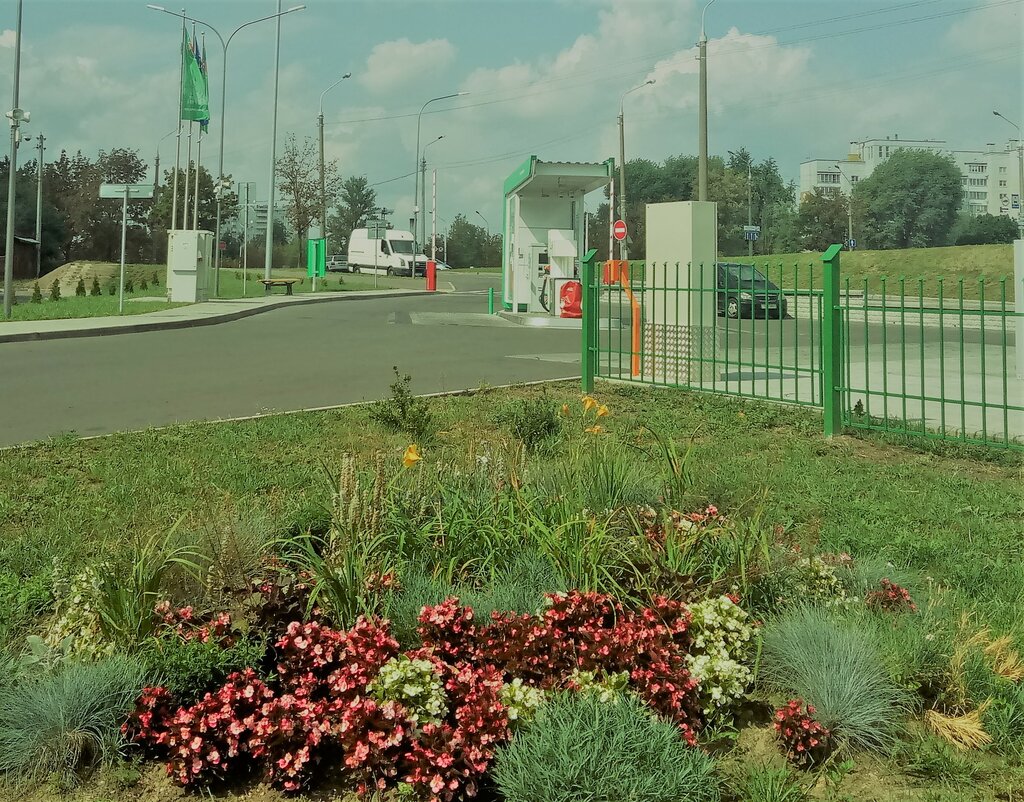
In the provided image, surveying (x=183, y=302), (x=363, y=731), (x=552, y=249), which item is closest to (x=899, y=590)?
(x=363, y=731)

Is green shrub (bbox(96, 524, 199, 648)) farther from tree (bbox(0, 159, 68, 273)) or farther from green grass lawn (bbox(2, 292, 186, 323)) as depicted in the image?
tree (bbox(0, 159, 68, 273))

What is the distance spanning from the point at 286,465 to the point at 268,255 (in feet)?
129

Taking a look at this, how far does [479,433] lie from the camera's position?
9.08 meters

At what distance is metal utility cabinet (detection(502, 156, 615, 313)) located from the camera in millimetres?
28172

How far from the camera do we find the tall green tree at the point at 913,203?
9869cm

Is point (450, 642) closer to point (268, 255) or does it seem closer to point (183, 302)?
point (183, 302)

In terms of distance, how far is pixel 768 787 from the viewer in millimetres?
3365

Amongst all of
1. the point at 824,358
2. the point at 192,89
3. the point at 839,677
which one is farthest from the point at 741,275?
the point at 192,89

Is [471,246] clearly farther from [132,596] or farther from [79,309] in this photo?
[132,596]

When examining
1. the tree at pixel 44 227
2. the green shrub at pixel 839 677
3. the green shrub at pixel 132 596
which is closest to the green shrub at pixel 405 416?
the green shrub at pixel 132 596

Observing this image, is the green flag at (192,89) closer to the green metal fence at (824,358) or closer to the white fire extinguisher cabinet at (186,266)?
the white fire extinguisher cabinet at (186,266)

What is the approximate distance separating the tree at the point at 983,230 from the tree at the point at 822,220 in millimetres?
11124

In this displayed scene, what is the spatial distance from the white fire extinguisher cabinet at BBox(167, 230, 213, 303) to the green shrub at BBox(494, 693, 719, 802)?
102ft

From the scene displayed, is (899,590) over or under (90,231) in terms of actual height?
under
